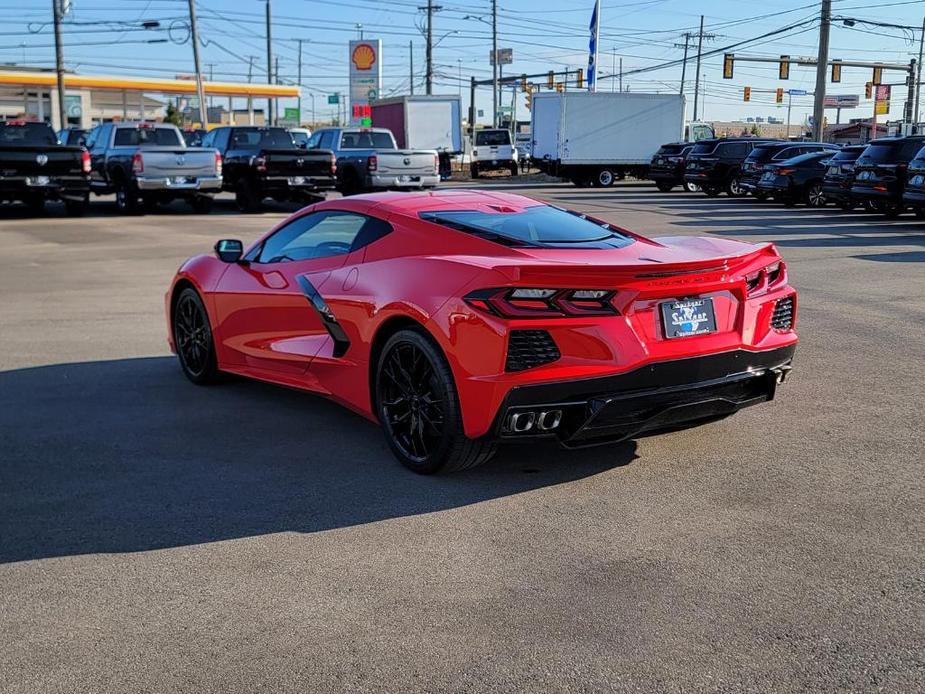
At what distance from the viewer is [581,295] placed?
4809 millimetres

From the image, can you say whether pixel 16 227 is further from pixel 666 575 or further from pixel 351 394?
pixel 666 575

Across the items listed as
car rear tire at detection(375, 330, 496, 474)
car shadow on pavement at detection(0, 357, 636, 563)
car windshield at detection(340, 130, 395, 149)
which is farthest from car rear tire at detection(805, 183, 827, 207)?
car rear tire at detection(375, 330, 496, 474)

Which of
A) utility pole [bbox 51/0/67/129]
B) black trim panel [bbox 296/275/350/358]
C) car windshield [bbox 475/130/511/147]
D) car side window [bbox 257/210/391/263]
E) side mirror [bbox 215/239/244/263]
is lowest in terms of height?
black trim panel [bbox 296/275/350/358]

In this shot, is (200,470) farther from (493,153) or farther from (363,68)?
(363,68)

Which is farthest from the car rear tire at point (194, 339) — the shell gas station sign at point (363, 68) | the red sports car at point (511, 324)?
the shell gas station sign at point (363, 68)

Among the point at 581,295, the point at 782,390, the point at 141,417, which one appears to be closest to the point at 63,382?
the point at 141,417

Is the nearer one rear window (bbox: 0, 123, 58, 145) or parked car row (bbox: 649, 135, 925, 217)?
parked car row (bbox: 649, 135, 925, 217)

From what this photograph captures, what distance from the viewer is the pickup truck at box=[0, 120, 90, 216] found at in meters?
21.9

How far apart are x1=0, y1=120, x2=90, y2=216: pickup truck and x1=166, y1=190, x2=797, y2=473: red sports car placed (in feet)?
58.3

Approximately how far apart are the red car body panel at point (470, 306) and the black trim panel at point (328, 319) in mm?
35

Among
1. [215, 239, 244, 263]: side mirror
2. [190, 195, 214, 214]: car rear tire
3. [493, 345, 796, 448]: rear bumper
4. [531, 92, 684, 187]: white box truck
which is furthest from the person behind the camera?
[531, 92, 684, 187]: white box truck

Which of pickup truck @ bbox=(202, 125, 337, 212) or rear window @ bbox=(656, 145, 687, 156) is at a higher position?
rear window @ bbox=(656, 145, 687, 156)

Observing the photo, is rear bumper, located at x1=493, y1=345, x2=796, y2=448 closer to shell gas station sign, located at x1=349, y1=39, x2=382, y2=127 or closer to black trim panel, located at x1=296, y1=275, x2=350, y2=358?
black trim panel, located at x1=296, y1=275, x2=350, y2=358

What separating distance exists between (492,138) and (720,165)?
18698 mm
